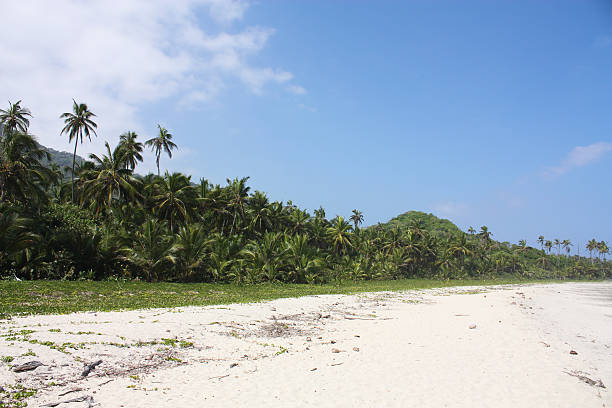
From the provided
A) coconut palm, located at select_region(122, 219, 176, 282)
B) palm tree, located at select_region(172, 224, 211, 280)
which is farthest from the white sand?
palm tree, located at select_region(172, 224, 211, 280)

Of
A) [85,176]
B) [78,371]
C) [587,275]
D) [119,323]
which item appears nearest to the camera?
[78,371]

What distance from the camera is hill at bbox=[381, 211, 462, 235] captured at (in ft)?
435

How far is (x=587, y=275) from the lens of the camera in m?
124

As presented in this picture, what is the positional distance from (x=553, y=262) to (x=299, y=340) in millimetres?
151376

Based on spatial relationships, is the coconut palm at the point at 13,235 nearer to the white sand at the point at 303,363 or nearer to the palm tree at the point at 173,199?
the white sand at the point at 303,363

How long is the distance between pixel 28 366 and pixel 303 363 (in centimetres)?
482

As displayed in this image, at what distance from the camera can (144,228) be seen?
2412cm

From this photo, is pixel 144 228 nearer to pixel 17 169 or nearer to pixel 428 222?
pixel 17 169

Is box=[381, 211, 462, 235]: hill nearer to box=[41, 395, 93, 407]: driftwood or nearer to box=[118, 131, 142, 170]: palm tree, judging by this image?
box=[118, 131, 142, 170]: palm tree

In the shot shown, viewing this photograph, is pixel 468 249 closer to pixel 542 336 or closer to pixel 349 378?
pixel 542 336

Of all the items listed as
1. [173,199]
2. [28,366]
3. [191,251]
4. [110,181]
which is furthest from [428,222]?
[28,366]

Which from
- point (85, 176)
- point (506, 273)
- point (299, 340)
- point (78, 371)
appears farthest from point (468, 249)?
point (78, 371)

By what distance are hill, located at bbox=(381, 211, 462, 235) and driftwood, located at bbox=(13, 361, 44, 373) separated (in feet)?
421

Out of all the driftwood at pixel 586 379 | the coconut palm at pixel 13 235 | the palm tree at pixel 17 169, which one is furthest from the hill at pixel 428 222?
the driftwood at pixel 586 379
